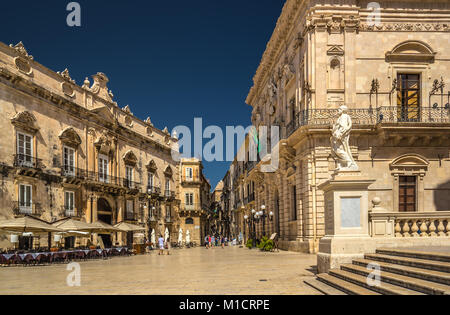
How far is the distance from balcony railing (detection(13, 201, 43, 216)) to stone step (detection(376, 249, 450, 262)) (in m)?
19.8

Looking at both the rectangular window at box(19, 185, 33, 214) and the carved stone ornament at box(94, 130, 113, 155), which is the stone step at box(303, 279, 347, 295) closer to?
the rectangular window at box(19, 185, 33, 214)

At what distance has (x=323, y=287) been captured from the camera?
850 cm

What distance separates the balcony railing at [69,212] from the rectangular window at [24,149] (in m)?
4.07

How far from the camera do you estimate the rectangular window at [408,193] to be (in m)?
20.9

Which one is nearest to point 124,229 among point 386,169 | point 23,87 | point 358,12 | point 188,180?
point 23,87

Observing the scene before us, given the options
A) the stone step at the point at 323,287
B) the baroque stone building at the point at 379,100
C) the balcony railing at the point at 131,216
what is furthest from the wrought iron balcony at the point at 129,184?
the stone step at the point at 323,287

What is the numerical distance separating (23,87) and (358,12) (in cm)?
1857

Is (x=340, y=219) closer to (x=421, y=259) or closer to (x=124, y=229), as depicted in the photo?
(x=421, y=259)

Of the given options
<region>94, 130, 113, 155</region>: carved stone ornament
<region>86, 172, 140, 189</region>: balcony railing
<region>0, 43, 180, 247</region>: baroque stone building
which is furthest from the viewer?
<region>94, 130, 113, 155</region>: carved stone ornament

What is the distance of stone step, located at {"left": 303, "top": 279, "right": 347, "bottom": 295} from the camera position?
26.0 feet

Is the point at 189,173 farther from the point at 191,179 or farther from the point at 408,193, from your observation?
the point at 408,193

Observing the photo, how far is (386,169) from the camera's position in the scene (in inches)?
823

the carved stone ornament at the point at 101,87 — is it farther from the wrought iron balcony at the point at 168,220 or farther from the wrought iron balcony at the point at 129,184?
the wrought iron balcony at the point at 168,220

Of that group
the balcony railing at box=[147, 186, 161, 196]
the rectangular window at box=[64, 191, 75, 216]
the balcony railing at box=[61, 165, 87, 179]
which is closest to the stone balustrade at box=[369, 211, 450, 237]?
the rectangular window at box=[64, 191, 75, 216]
